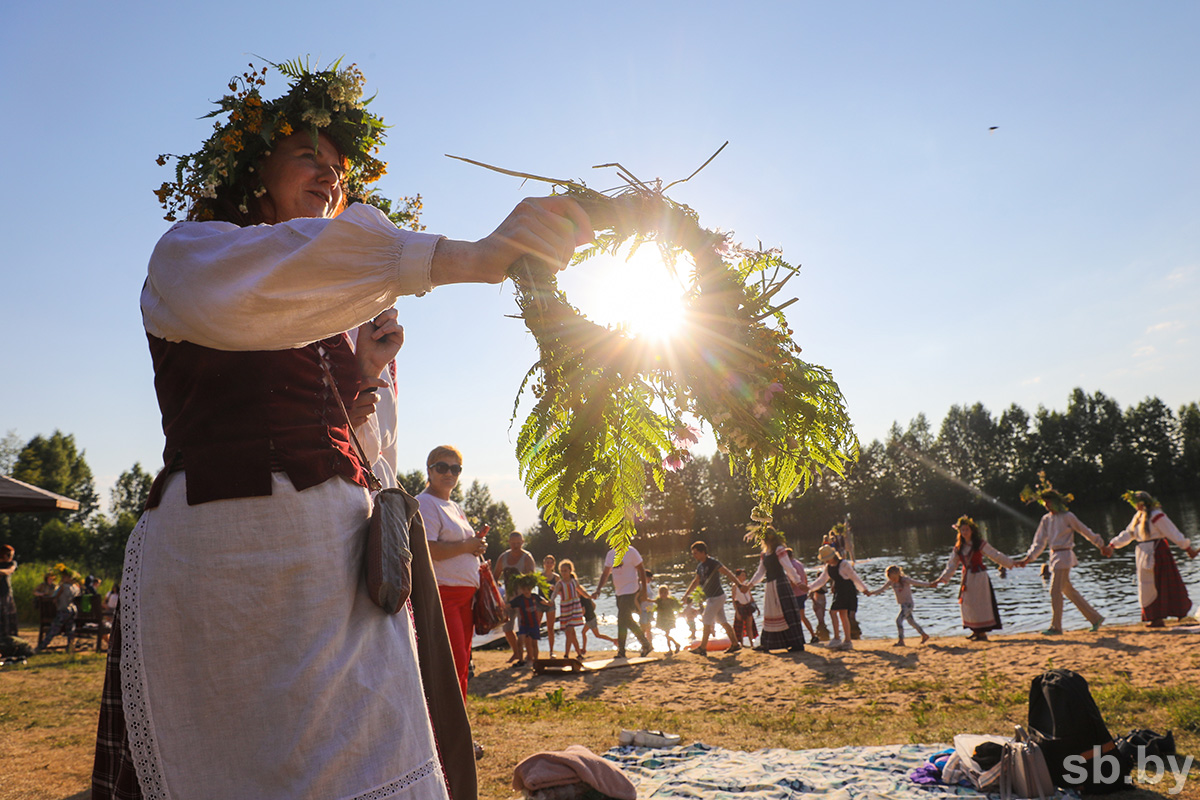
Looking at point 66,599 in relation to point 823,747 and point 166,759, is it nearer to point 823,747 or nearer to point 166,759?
point 823,747

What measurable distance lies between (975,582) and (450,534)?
34.0 feet

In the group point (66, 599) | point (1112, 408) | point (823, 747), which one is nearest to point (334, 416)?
point (823, 747)

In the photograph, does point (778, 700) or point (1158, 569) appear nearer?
point (778, 700)

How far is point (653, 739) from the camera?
19.7 ft

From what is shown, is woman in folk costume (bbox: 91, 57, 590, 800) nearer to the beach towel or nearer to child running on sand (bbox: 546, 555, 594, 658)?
the beach towel

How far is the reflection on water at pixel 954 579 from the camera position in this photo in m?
16.1

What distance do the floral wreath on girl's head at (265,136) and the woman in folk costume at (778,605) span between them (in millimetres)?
11351

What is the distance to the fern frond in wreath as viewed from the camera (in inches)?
72.3

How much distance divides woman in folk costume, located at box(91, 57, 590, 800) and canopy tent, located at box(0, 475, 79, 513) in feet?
33.9

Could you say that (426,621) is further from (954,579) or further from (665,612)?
(954,579)

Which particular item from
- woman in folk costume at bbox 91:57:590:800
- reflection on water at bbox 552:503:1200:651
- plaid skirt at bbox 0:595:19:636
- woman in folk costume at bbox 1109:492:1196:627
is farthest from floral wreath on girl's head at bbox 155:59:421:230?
plaid skirt at bbox 0:595:19:636

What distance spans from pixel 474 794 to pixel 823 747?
5085 millimetres

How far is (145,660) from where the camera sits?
1342mm

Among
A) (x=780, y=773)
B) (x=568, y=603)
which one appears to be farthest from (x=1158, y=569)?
(x=568, y=603)
